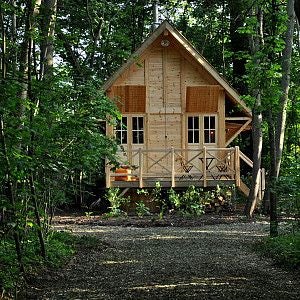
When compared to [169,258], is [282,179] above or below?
above

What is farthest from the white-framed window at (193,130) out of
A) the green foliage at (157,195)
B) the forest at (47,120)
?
the forest at (47,120)

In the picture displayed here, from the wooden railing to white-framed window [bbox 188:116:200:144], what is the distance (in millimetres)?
545

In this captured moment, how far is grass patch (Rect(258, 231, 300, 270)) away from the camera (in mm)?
8570

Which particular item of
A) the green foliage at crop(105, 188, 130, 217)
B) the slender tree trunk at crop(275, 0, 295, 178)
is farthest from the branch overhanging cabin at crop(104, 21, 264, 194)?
the slender tree trunk at crop(275, 0, 295, 178)

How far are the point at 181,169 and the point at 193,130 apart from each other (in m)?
1.70

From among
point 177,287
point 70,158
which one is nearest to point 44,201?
point 70,158

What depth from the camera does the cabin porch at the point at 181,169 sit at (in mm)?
19906

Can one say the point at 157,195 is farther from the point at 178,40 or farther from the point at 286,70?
the point at 286,70

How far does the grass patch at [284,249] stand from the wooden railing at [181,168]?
28.4ft

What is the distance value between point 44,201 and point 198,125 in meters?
13.4

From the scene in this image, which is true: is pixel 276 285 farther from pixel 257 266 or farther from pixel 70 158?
pixel 70 158

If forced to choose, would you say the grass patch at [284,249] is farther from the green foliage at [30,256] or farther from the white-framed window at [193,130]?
the white-framed window at [193,130]

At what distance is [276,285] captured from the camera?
7047 millimetres

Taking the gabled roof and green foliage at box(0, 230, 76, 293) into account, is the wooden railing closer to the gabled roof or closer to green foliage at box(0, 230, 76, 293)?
the gabled roof
